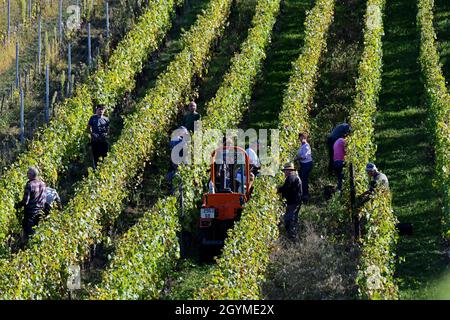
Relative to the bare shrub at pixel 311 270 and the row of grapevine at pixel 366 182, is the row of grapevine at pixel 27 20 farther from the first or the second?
the bare shrub at pixel 311 270

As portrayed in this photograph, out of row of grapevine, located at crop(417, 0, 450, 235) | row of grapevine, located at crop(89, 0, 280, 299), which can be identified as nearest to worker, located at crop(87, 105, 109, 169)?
row of grapevine, located at crop(89, 0, 280, 299)

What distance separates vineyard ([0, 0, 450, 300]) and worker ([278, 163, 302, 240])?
0.16m

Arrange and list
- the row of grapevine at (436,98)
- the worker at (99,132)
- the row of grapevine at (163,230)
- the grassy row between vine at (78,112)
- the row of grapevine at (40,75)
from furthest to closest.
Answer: the row of grapevine at (40,75), the worker at (99,132), the grassy row between vine at (78,112), the row of grapevine at (436,98), the row of grapevine at (163,230)

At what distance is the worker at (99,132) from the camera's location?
74.1 ft

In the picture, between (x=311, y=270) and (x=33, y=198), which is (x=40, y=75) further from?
(x=311, y=270)

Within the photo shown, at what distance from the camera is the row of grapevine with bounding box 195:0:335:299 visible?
15.3 metres

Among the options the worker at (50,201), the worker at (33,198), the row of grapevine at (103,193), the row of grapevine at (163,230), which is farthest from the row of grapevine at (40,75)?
the worker at (33,198)

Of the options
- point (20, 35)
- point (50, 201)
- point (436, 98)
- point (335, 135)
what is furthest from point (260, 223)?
point (20, 35)

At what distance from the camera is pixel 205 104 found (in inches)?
969

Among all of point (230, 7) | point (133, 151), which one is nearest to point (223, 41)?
point (230, 7)

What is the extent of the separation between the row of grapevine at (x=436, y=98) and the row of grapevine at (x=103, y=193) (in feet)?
17.0

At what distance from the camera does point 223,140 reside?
74.0 ft

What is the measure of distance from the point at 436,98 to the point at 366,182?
393cm

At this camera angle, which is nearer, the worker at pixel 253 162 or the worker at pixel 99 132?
the worker at pixel 253 162
